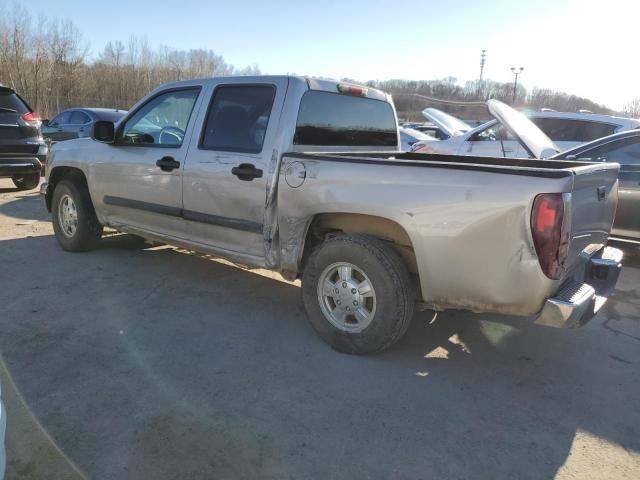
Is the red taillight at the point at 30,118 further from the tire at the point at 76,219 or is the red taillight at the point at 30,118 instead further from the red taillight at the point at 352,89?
the red taillight at the point at 352,89

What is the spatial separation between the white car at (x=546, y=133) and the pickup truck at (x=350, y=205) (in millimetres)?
3910

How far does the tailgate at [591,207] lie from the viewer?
294cm

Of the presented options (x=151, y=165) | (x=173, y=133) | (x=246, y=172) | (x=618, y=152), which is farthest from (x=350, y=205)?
(x=618, y=152)

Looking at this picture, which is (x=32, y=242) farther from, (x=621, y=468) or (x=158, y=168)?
(x=621, y=468)

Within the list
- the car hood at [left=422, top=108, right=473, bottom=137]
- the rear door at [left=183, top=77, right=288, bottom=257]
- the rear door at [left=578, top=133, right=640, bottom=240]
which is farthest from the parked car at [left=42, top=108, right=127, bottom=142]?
the rear door at [left=578, top=133, right=640, bottom=240]

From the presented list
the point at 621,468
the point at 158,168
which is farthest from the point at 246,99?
the point at 621,468

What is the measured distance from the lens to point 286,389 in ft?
10.0

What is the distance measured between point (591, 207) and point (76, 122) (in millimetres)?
12930

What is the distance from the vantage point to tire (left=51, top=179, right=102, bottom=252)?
18.2 feet

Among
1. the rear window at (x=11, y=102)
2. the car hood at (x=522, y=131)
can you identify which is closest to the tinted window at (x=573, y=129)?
the car hood at (x=522, y=131)

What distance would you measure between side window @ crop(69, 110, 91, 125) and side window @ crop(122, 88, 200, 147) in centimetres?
861

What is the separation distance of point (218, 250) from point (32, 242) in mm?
3331

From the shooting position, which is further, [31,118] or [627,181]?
[31,118]

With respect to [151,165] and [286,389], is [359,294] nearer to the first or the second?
[286,389]
